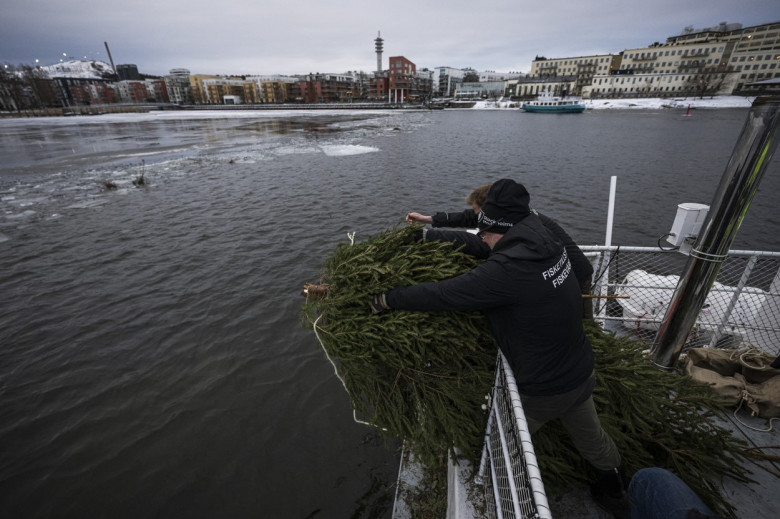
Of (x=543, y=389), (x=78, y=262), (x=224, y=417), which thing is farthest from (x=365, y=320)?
(x=78, y=262)

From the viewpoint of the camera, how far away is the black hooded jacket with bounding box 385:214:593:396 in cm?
222

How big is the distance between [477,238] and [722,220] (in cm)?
259

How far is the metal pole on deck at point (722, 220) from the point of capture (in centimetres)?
307

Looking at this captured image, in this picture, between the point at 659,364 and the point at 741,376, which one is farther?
the point at 659,364

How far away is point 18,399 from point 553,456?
861 cm

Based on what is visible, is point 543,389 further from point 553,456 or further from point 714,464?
point 714,464

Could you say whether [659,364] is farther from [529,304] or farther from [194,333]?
[194,333]

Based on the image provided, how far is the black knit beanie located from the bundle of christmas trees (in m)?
0.58

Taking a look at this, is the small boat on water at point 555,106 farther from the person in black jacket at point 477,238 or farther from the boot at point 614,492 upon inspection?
the boot at point 614,492

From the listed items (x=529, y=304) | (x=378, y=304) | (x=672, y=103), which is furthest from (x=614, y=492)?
(x=672, y=103)

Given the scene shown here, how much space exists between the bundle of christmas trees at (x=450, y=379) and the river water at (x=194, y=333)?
8.35 ft

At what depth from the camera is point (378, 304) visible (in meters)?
2.70

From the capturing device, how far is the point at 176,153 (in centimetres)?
3025

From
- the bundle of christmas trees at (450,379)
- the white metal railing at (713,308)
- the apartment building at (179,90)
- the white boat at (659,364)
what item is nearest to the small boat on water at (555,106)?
the white metal railing at (713,308)
